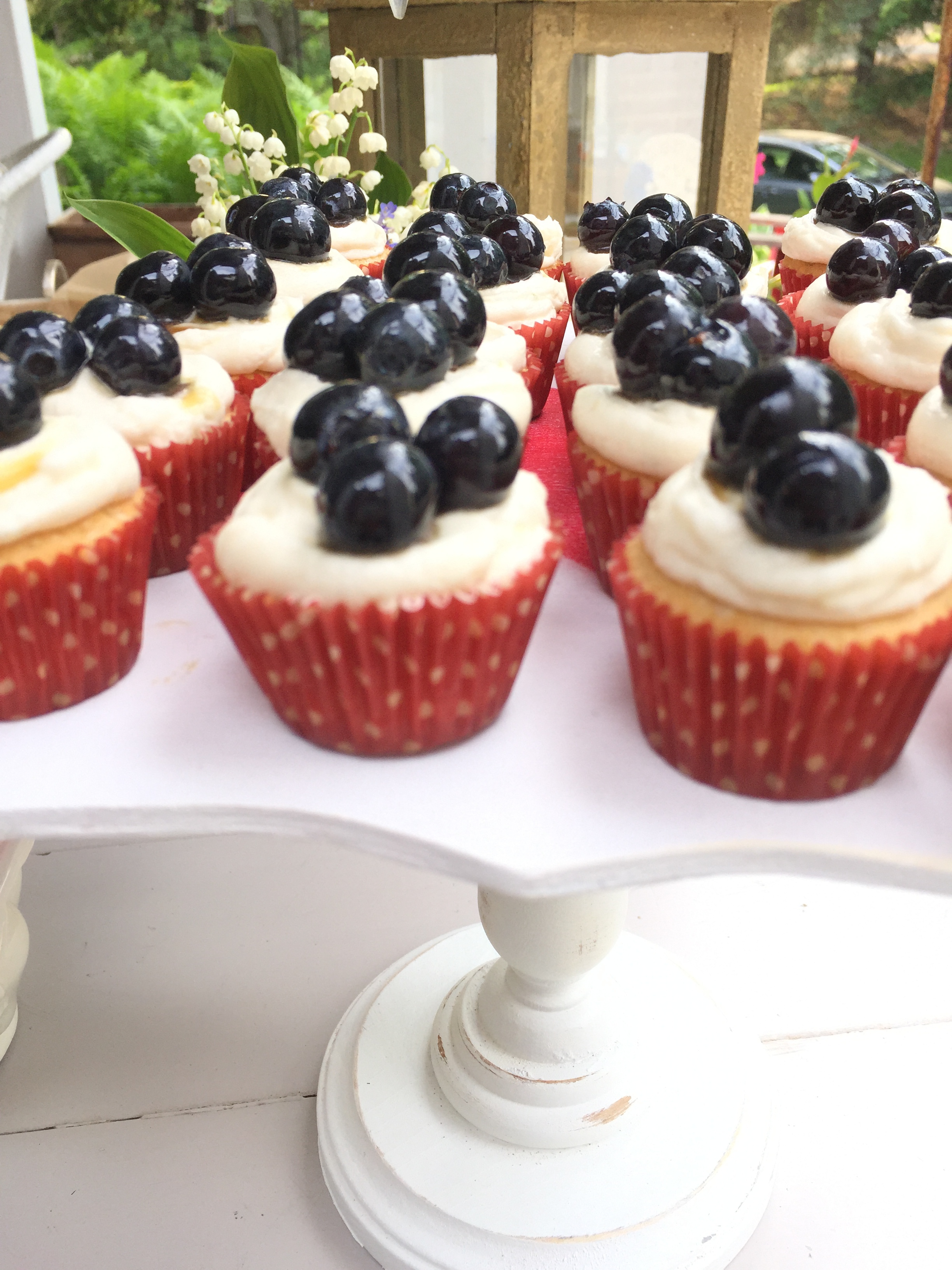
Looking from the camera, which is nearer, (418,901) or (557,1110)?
(557,1110)

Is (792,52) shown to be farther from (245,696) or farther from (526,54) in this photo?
(245,696)

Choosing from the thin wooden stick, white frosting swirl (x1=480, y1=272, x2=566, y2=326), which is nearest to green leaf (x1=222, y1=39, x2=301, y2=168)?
white frosting swirl (x1=480, y1=272, x2=566, y2=326)

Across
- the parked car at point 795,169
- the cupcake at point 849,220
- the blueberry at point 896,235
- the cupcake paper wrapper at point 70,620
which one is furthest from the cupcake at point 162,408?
the parked car at point 795,169

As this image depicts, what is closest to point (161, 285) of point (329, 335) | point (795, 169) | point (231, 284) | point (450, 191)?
point (231, 284)

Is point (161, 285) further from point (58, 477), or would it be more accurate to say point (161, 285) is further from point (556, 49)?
point (556, 49)

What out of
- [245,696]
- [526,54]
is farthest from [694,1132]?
[526,54]

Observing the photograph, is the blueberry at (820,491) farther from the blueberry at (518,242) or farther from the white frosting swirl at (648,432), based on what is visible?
the blueberry at (518,242)

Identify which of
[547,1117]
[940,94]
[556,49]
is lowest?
[547,1117]
